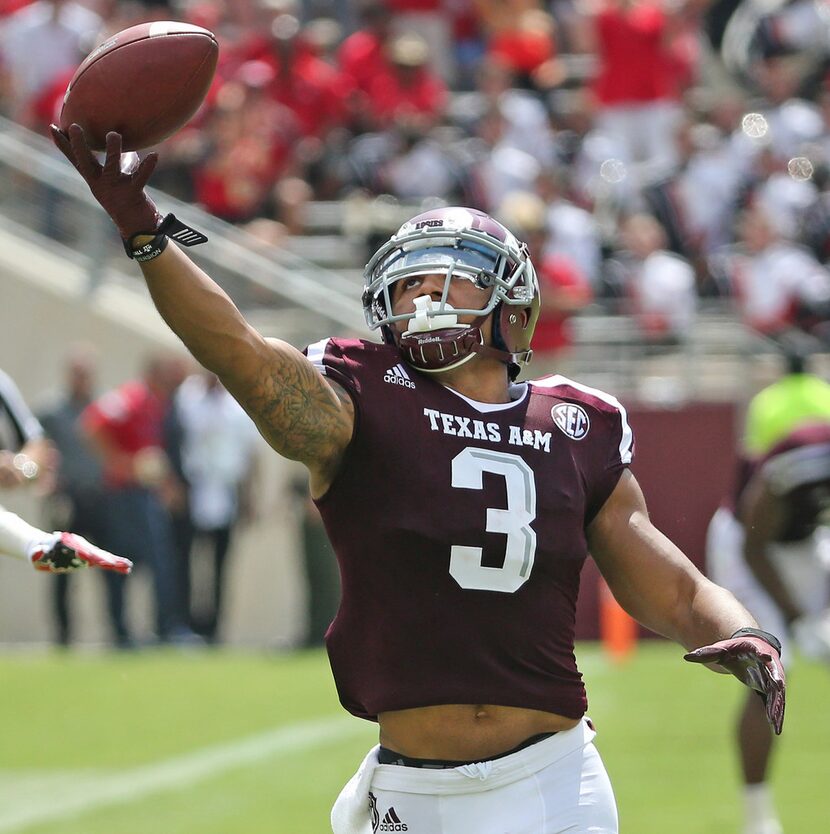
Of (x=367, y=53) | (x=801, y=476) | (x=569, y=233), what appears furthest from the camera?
(x=367, y=53)

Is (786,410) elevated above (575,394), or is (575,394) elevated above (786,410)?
(786,410)

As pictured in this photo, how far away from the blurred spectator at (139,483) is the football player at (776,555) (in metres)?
5.81

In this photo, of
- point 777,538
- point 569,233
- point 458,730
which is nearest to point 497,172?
point 569,233

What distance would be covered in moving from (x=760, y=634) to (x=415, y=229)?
43.1 inches

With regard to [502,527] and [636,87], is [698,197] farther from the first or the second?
[502,527]

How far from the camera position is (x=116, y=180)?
309cm

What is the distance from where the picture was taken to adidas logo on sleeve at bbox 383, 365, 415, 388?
3.53 m

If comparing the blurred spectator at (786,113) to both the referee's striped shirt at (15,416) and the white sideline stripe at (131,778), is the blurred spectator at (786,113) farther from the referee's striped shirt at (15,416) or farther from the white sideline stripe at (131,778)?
the referee's striped shirt at (15,416)

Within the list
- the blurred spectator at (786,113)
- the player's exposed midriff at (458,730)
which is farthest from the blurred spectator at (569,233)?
the player's exposed midriff at (458,730)

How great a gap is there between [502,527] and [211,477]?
8912 mm

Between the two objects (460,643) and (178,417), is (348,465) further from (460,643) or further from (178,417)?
(178,417)

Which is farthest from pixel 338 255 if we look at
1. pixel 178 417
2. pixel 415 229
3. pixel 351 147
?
pixel 415 229

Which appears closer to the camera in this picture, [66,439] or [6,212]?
[66,439]

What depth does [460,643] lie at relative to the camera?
3.45 meters
